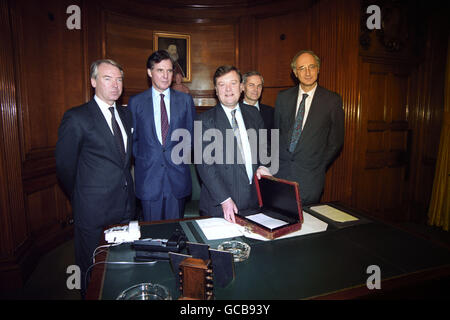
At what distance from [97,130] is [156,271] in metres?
1.33

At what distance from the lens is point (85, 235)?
2.20 m

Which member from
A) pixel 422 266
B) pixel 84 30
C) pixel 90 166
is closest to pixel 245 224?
pixel 422 266

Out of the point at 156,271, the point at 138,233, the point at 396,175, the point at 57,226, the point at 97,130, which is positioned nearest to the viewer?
the point at 156,271

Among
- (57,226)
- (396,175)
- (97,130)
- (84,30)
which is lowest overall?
(57,226)

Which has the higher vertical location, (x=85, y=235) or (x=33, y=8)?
(x=33, y=8)

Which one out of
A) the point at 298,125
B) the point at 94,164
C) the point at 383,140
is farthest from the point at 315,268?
the point at 383,140

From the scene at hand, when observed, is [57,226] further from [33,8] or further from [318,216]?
[318,216]

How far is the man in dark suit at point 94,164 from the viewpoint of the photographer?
2.16 metres

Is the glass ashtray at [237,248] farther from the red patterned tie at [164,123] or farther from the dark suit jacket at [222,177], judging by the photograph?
the red patterned tie at [164,123]

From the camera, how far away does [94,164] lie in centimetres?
219

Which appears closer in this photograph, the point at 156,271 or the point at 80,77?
the point at 156,271

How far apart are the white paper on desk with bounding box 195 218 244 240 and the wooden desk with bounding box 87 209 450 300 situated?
0.26ft

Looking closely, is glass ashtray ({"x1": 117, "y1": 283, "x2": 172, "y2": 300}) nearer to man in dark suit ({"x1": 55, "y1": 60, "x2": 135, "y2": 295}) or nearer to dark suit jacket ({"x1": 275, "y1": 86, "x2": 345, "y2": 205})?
man in dark suit ({"x1": 55, "y1": 60, "x2": 135, "y2": 295})

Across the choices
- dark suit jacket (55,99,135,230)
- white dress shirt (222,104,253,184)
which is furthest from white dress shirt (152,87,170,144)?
white dress shirt (222,104,253,184)
